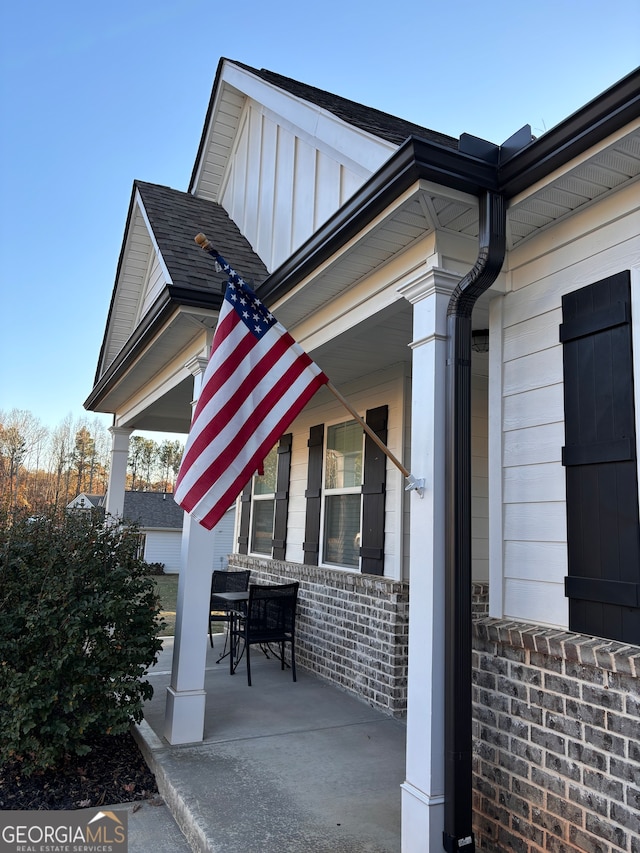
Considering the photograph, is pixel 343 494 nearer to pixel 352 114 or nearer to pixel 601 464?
pixel 352 114

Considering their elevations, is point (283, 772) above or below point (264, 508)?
below

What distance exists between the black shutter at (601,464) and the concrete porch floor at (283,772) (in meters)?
1.58

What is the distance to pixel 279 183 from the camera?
198 inches

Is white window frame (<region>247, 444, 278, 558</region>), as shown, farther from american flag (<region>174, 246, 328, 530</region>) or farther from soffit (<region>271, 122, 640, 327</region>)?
american flag (<region>174, 246, 328, 530</region>)

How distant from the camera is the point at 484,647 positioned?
9.02 ft

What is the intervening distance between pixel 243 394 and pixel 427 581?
1268mm

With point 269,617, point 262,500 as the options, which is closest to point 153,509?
point 262,500

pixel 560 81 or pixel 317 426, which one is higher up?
pixel 560 81

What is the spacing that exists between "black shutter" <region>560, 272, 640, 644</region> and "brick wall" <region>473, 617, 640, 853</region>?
0.46ft

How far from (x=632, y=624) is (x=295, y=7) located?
28.2ft

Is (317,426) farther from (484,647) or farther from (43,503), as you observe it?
(484,647)

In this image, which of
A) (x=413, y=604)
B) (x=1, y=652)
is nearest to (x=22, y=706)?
(x=1, y=652)

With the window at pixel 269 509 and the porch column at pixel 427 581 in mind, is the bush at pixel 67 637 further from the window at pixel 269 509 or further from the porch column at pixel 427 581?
the window at pixel 269 509

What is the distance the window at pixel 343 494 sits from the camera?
5.92m
